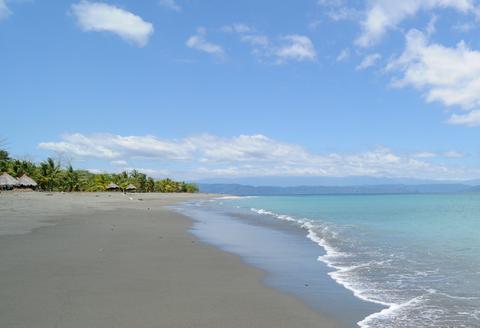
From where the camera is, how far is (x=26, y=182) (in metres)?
73.9

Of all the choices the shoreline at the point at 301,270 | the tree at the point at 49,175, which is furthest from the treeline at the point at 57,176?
the shoreline at the point at 301,270

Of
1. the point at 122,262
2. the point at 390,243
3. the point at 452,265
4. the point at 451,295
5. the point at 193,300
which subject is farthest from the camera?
the point at 390,243

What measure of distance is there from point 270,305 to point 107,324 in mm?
2886

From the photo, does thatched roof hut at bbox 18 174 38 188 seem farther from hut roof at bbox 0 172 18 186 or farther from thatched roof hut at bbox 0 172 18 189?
hut roof at bbox 0 172 18 186

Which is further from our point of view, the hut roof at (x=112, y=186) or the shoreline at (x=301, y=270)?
the hut roof at (x=112, y=186)

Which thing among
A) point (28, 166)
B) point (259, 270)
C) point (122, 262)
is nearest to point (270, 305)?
point (259, 270)

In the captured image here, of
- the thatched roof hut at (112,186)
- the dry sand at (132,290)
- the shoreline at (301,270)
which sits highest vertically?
the thatched roof hut at (112,186)

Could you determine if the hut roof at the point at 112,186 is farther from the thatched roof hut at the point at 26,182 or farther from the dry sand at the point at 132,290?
the dry sand at the point at 132,290

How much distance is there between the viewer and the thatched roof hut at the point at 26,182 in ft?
239

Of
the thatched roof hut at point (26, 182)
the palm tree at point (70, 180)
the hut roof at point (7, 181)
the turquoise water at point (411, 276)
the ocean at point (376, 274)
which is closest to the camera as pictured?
the turquoise water at point (411, 276)

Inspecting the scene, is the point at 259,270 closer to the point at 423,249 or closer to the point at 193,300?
the point at 193,300

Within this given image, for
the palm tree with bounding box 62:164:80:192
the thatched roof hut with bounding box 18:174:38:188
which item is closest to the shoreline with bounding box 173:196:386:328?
the thatched roof hut with bounding box 18:174:38:188

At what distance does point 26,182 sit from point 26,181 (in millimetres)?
219

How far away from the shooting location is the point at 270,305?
756 centimetres
